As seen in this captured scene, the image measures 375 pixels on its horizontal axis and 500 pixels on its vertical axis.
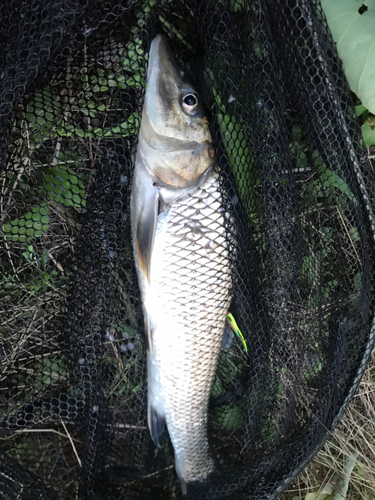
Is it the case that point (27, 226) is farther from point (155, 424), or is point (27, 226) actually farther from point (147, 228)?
point (155, 424)

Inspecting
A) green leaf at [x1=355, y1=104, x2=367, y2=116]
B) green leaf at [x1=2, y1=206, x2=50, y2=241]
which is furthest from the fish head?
green leaf at [x1=355, y1=104, x2=367, y2=116]

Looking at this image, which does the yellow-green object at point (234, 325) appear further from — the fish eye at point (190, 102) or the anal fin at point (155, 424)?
the fish eye at point (190, 102)

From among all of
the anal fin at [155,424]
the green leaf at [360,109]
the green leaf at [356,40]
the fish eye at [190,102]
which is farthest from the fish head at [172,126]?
the anal fin at [155,424]

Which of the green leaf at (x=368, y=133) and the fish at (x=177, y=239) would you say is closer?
the fish at (x=177, y=239)

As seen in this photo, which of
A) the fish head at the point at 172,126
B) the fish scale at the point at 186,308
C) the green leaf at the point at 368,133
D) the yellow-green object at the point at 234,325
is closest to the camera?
the fish head at the point at 172,126

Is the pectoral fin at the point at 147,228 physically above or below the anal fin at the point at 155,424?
above

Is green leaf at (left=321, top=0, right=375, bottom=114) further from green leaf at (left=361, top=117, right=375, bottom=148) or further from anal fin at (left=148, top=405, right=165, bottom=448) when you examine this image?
anal fin at (left=148, top=405, right=165, bottom=448)

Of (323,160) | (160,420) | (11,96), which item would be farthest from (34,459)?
(323,160)
